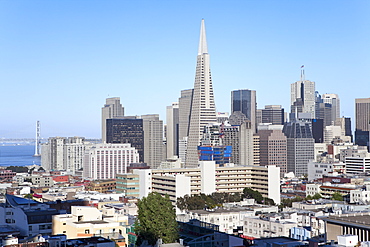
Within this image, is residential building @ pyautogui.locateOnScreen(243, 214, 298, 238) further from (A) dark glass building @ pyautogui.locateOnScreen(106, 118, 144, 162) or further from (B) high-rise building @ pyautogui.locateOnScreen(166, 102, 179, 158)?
(B) high-rise building @ pyautogui.locateOnScreen(166, 102, 179, 158)

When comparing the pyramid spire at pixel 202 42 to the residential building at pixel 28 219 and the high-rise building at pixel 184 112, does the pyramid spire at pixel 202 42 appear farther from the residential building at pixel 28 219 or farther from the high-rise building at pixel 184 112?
the residential building at pixel 28 219

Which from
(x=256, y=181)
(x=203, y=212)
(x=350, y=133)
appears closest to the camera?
(x=203, y=212)

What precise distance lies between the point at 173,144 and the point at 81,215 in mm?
156988

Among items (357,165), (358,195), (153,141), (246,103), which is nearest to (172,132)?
(153,141)

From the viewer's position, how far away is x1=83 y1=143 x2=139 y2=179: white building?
119 meters

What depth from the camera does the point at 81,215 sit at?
30.2 meters

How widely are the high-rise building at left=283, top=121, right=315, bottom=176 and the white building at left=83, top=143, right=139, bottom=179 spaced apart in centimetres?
3438

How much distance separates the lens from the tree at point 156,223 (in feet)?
102

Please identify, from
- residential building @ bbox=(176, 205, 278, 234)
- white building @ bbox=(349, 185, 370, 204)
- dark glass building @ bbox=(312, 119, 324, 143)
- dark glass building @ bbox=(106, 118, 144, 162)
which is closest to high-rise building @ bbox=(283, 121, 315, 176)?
dark glass building @ bbox=(312, 119, 324, 143)

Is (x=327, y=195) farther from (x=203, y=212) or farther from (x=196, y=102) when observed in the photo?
(x=196, y=102)

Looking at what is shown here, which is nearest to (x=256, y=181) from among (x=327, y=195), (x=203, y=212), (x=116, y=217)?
(x=327, y=195)

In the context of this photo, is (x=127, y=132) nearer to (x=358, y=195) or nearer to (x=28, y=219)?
(x=358, y=195)

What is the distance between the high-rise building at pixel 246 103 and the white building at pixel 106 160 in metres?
71.7

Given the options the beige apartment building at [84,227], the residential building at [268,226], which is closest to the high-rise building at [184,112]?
the residential building at [268,226]
